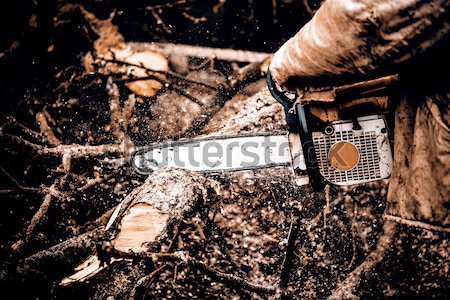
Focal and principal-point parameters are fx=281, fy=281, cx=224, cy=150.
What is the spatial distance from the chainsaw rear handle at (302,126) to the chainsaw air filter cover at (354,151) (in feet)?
0.23

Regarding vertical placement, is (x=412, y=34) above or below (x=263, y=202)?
above

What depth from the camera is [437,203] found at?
44.6 inches

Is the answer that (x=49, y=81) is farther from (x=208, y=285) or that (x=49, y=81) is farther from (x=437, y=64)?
(x=437, y=64)

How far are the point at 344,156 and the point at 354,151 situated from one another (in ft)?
0.18

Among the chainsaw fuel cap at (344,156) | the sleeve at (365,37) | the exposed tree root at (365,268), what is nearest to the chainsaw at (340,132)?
the chainsaw fuel cap at (344,156)

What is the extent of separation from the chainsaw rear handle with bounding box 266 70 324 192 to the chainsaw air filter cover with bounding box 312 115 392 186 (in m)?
0.07

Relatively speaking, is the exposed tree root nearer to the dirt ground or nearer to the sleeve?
the dirt ground

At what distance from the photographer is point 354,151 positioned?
4.81 ft

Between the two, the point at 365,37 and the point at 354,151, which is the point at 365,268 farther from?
the point at 365,37

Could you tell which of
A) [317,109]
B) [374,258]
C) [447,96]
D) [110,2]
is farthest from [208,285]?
[110,2]

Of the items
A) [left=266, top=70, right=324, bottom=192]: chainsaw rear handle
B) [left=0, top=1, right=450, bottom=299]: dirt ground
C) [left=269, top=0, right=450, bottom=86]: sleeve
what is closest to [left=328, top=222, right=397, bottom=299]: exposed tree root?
[left=0, top=1, right=450, bottom=299]: dirt ground

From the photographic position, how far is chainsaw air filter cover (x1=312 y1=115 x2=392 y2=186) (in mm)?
1435

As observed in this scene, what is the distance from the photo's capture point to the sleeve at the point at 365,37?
722 mm

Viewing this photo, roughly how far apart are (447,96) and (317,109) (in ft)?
1.70
